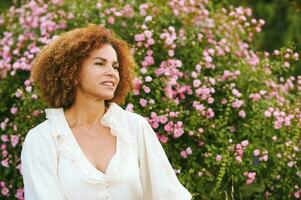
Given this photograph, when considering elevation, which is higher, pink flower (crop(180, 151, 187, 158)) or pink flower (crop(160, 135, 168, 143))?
pink flower (crop(160, 135, 168, 143))

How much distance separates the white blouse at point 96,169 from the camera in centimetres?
308

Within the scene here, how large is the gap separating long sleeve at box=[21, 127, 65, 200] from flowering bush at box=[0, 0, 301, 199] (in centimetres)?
107

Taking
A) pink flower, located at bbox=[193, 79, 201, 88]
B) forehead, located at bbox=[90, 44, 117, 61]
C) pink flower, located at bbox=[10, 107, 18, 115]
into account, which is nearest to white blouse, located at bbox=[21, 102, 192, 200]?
forehead, located at bbox=[90, 44, 117, 61]

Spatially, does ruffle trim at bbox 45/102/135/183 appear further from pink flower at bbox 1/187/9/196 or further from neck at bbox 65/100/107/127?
pink flower at bbox 1/187/9/196

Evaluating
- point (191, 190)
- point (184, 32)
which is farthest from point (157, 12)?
point (191, 190)

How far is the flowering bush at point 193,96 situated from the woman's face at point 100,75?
938mm

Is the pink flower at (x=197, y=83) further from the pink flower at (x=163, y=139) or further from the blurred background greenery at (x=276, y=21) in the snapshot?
the blurred background greenery at (x=276, y=21)

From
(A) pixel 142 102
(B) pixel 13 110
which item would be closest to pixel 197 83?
(A) pixel 142 102

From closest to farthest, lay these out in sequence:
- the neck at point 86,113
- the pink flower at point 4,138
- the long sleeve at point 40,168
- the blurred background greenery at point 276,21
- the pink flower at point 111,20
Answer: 1. the long sleeve at point 40,168
2. the neck at point 86,113
3. the pink flower at point 4,138
4. the pink flower at point 111,20
5. the blurred background greenery at point 276,21

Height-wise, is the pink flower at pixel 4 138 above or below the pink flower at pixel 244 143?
below

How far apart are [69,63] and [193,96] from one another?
4.47 ft

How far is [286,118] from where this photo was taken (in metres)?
4.38

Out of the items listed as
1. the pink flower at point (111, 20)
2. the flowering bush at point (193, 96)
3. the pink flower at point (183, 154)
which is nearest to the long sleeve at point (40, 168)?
the flowering bush at point (193, 96)

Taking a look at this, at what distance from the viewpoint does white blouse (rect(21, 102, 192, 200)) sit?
3.08 meters
